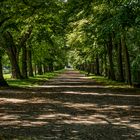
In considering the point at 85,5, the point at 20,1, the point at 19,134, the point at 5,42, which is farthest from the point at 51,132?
the point at 5,42

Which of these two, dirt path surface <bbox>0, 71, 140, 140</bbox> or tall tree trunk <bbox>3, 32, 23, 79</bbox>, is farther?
tall tree trunk <bbox>3, 32, 23, 79</bbox>

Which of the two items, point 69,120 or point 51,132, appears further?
point 69,120

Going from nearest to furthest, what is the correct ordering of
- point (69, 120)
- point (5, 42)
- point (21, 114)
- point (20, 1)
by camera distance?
point (69, 120)
point (21, 114)
point (20, 1)
point (5, 42)

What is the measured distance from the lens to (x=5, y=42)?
37844 millimetres

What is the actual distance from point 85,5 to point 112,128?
15470mm

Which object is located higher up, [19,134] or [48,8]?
[48,8]

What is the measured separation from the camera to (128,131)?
38.4 ft

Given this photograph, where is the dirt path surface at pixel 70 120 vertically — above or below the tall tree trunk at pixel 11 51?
below

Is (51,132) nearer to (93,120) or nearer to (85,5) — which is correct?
(93,120)

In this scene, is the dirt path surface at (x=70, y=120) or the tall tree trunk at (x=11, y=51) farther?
the tall tree trunk at (x=11, y=51)

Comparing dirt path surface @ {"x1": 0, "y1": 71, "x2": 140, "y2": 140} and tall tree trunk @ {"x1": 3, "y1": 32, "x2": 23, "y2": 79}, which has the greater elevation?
tall tree trunk @ {"x1": 3, "y1": 32, "x2": 23, "y2": 79}

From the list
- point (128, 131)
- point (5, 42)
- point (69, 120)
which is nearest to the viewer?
point (128, 131)

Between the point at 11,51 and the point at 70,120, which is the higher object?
the point at 11,51

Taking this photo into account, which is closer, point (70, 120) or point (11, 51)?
point (70, 120)
